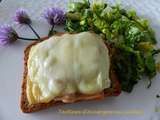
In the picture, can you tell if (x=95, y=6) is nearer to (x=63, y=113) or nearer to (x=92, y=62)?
(x=92, y=62)

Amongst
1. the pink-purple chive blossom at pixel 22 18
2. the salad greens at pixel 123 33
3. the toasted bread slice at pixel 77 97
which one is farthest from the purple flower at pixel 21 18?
the toasted bread slice at pixel 77 97

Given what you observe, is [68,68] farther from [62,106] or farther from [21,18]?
[21,18]

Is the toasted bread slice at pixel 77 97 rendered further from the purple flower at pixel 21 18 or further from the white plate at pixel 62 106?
the purple flower at pixel 21 18

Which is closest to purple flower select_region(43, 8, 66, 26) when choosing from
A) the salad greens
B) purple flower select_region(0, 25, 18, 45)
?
the salad greens

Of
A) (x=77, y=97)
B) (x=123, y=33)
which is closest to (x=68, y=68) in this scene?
(x=77, y=97)

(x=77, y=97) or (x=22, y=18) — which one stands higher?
(x=22, y=18)

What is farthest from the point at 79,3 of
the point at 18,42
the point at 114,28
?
the point at 18,42
